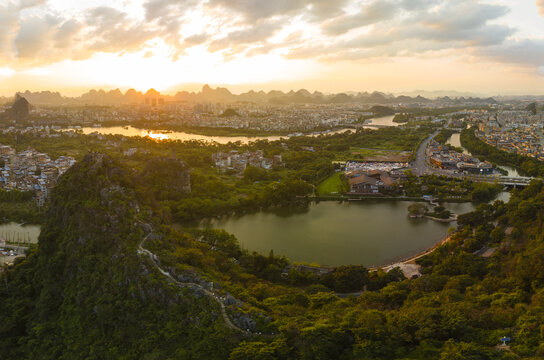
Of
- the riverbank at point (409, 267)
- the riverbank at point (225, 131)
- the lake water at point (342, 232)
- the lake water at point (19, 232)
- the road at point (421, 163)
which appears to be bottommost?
the riverbank at point (409, 267)

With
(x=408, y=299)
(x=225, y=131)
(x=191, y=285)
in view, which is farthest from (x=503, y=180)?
(x=225, y=131)

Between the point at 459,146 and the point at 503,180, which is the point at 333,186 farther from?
the point at 459,146

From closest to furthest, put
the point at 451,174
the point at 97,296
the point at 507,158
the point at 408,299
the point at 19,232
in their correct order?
1. the point at 97,296
2. the point at 408,299
3. the point at 19,232
4. the point at 451,174
5. the point at 507,158

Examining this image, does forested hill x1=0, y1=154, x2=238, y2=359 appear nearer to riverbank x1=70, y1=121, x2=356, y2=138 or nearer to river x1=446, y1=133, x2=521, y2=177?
river x1=446, y1=133, x2=521, y2=177

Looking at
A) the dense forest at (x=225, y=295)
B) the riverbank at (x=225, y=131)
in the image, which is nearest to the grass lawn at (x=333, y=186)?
the dense forest at (x=225, y=295)

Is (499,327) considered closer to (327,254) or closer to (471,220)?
(327,254)

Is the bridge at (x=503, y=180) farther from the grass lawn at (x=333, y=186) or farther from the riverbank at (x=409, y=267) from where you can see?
the riverbank at (x=409, y=267)

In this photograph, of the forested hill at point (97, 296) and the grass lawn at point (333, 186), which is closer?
the forested hill at point (97, 296)
